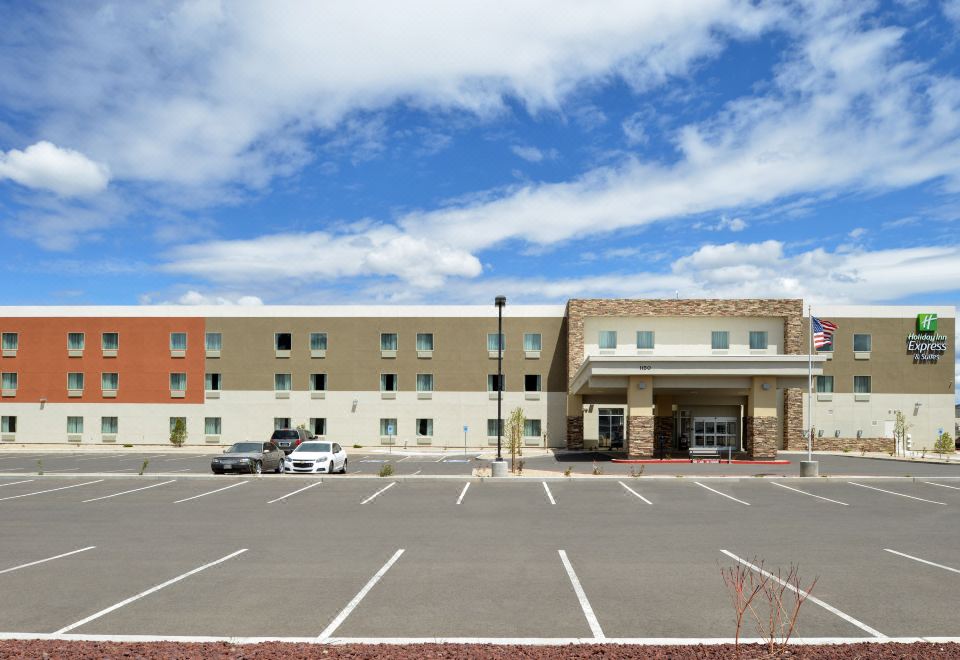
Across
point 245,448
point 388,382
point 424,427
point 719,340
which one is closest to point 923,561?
point 245,448

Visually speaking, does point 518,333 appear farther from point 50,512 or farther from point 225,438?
point 50,512

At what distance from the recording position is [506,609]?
9094mm

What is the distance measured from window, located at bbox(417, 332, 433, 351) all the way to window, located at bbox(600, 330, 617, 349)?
13.3m

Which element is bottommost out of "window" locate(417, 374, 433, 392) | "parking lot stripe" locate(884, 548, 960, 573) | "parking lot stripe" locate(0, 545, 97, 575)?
"parking lot stripe" locate(884, 548, 960, 573)

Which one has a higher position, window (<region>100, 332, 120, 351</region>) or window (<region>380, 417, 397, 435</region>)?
window (<region>100, 332, 120, 351</region>)

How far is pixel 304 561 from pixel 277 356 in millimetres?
44763

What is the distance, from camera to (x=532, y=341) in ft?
177

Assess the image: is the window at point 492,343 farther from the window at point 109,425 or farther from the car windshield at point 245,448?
the window at point 109,425

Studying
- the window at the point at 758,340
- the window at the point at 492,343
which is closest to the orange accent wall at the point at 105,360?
the window at the point at 492,343

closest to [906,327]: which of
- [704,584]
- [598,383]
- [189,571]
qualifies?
[598,383]

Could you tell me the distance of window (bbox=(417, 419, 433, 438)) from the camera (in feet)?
178

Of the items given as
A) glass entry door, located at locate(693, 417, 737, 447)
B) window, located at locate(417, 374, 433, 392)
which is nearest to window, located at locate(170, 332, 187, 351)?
window, located at locate(417, 374, 433, 392)

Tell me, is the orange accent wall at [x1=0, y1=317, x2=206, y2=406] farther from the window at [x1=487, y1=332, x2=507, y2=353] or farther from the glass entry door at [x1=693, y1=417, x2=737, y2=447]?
the glass entry door at [x1=693, y1=417, x2=737, y2=447]

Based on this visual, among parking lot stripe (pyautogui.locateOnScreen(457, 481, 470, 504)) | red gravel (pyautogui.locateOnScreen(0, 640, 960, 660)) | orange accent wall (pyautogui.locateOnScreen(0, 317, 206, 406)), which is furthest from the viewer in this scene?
orange accent wall (pyautogui.locateOnScreen(0, 317, 206, 406))
